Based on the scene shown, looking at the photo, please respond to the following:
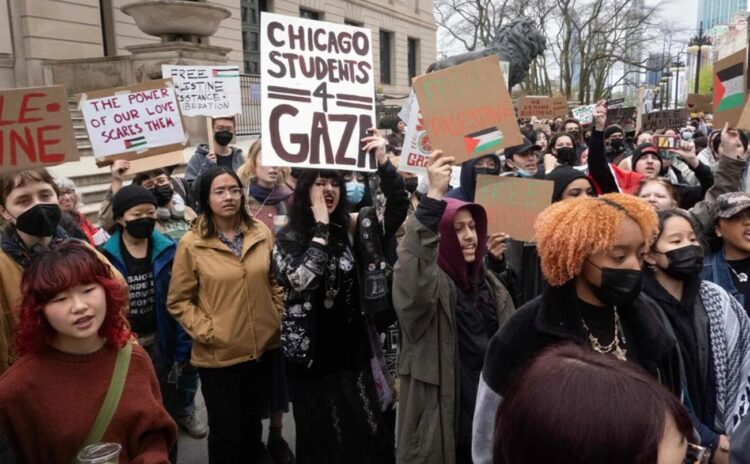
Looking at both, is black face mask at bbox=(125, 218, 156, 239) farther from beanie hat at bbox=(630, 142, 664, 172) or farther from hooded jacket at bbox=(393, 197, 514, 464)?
beanie hat at bbox=(630, 142, 664, 172)

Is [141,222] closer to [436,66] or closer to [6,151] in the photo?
[6,151]

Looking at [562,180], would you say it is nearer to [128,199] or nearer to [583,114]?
[128,199]

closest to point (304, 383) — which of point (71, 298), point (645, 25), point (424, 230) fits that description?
point (424, 230)

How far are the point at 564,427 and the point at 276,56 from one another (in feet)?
8.68

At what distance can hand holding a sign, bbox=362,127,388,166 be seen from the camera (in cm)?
327

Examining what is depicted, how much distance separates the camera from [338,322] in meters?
3.24

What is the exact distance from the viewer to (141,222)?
12.5 ft

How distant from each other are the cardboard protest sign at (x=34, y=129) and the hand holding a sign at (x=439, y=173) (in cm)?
193

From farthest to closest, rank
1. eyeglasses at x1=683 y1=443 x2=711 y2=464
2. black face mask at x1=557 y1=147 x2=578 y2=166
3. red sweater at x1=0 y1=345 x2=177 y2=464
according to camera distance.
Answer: black face mask at x1=557 y1=147 x2=578 y2=166 < red sweater at x1=0 y1=345 x2=177 y2=464 < eyeglasses at x1=683 y1=443 x2=711 y2=464

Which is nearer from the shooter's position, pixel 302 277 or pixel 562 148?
pixel 302 277

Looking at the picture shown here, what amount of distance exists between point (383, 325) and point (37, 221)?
1.78 metres

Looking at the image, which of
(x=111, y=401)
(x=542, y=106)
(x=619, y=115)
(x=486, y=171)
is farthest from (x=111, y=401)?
(x=542, y=106)

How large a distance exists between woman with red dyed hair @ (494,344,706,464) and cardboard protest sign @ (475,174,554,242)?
2.26m

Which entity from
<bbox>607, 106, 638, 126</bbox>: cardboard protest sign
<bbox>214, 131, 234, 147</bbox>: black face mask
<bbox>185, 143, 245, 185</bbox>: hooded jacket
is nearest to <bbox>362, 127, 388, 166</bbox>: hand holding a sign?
<bbox>185, 143, 245, 185</bbox>: hooded jacket
